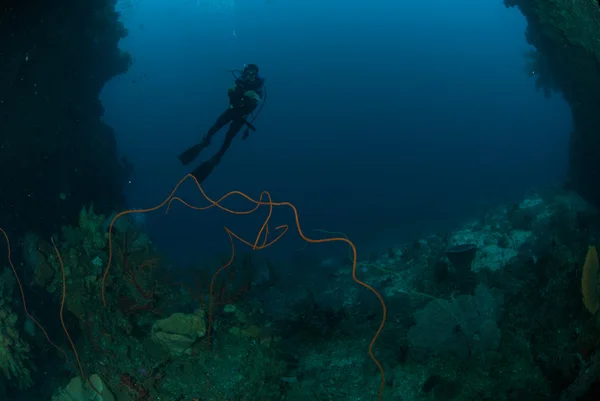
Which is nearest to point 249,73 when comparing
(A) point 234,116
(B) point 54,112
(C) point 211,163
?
(A) point 234,116

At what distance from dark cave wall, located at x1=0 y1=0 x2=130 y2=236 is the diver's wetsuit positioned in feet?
8.42

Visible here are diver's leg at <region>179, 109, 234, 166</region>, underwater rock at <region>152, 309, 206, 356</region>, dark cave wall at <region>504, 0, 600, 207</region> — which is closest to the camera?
underwater rock at <region>152, 309, 206, 356</region>

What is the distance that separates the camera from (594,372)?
253 centimetres

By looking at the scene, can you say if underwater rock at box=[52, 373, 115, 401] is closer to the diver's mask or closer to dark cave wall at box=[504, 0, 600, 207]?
the diver's mask

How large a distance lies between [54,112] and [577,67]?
11000 millimetres

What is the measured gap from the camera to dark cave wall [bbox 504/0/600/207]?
18.7 feet

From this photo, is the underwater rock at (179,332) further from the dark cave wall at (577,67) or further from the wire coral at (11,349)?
the dark cave wall at (577,67)

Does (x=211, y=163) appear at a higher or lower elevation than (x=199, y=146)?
lower

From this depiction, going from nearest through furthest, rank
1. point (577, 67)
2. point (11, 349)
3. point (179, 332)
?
point (179, 332) < point (11, 349) < point (577, 67)

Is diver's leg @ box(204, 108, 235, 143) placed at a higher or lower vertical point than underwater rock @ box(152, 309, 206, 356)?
higher

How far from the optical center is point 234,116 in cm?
866

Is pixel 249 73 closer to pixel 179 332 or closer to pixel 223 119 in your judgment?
pixel 223 119

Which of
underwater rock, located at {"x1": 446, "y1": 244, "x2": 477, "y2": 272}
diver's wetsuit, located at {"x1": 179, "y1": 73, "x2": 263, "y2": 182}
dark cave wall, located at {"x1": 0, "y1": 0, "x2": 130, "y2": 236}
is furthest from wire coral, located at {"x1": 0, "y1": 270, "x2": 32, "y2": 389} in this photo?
underwater rock, located at {"x1": 446, "y1": 244, "x2": 477, "y2": 272}

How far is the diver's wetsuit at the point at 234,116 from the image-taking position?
8258mm
